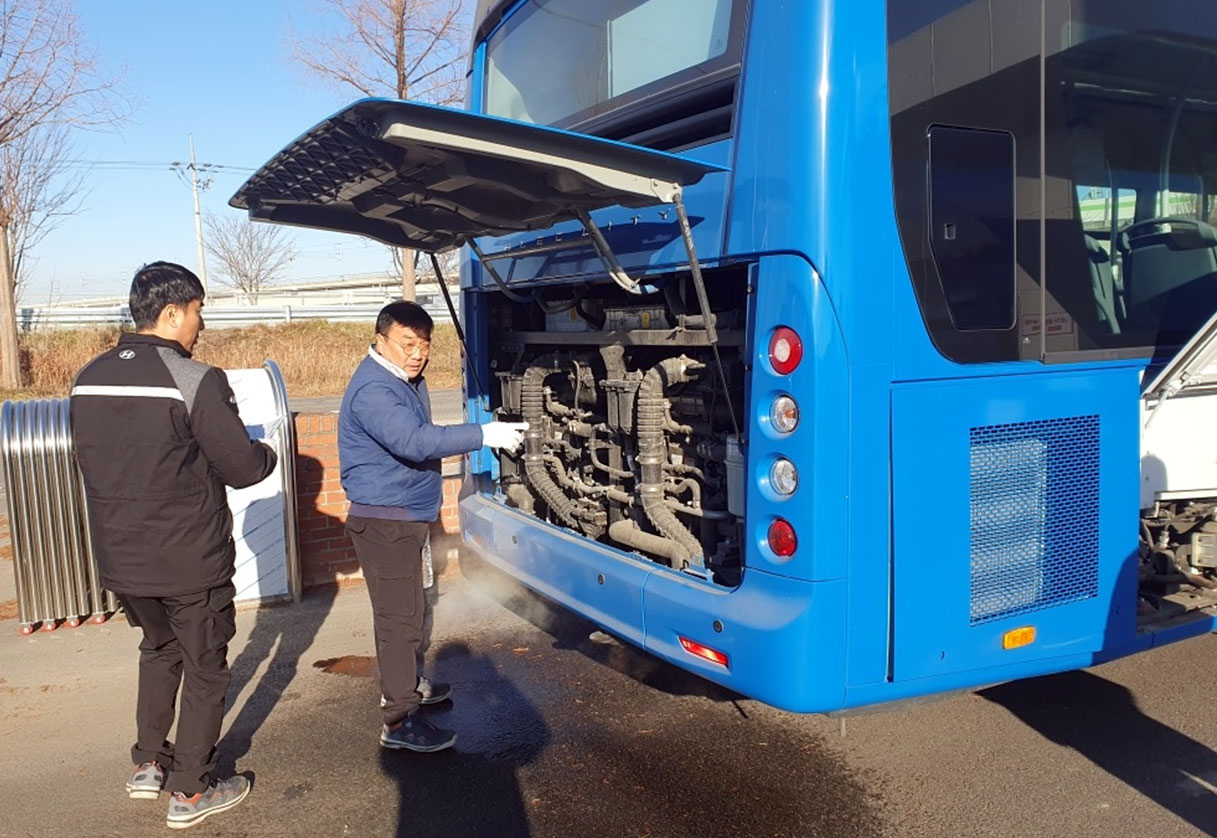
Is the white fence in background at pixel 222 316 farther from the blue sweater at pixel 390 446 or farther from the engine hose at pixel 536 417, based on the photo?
the blue sweater at pixel 390 446

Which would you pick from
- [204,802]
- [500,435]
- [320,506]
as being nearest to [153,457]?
[204,802]

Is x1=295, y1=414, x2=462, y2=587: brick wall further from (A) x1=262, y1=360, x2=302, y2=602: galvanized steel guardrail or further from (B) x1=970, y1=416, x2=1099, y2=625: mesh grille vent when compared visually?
(B) x1=970, y1=416, x2=1099, y2=625: mesh grille vent

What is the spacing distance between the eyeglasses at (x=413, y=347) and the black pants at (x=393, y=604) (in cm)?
73

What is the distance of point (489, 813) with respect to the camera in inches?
138

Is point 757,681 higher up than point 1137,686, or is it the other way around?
point 757,681

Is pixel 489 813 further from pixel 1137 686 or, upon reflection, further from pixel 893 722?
pixel 1137 686

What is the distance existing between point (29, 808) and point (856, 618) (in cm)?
316

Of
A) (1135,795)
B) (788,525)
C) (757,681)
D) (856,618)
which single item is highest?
(788,525)

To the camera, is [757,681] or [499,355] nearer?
[757,681]

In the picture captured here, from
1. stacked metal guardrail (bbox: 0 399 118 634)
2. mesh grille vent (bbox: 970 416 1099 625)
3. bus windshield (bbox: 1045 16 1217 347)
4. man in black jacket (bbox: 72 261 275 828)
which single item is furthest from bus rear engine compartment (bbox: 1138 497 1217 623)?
stacked metal guardrail (bbox: 0 399 118 634)

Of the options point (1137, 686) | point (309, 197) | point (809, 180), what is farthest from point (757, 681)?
point (309, 197)

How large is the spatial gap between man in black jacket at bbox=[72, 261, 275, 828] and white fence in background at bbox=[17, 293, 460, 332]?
58.1 ft

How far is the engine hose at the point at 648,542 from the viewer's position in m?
3.84

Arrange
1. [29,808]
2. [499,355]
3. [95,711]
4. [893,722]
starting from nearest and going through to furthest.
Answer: [29,808] → [893,722] → [95,711] → [499,355]
